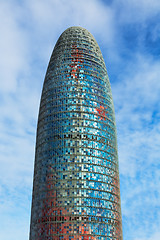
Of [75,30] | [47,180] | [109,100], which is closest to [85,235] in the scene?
[47,180]

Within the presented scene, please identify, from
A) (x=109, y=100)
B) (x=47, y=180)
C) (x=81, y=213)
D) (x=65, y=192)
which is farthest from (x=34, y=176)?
(x=109, y=100)

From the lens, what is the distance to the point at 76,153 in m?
119

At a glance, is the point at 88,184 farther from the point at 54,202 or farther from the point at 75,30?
the point at 75,30

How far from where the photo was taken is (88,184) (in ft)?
377

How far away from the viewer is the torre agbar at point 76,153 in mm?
109938

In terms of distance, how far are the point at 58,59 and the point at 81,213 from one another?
71081 millimetres

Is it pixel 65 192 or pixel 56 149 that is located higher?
pixel 56 149

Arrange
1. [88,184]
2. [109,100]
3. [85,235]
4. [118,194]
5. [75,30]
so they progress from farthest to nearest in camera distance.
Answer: [75,30]
[109,100]
[118,194]
[88,184]
[85,235]

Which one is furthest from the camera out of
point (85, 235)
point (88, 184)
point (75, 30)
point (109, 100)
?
point (75, 30)

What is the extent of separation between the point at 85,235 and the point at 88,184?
18.1 m

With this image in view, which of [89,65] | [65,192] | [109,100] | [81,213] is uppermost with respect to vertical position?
[89,65]

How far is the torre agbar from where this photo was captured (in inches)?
4328

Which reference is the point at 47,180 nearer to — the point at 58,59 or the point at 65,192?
the point at 65,192

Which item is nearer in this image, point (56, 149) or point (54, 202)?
point (54, 202)
